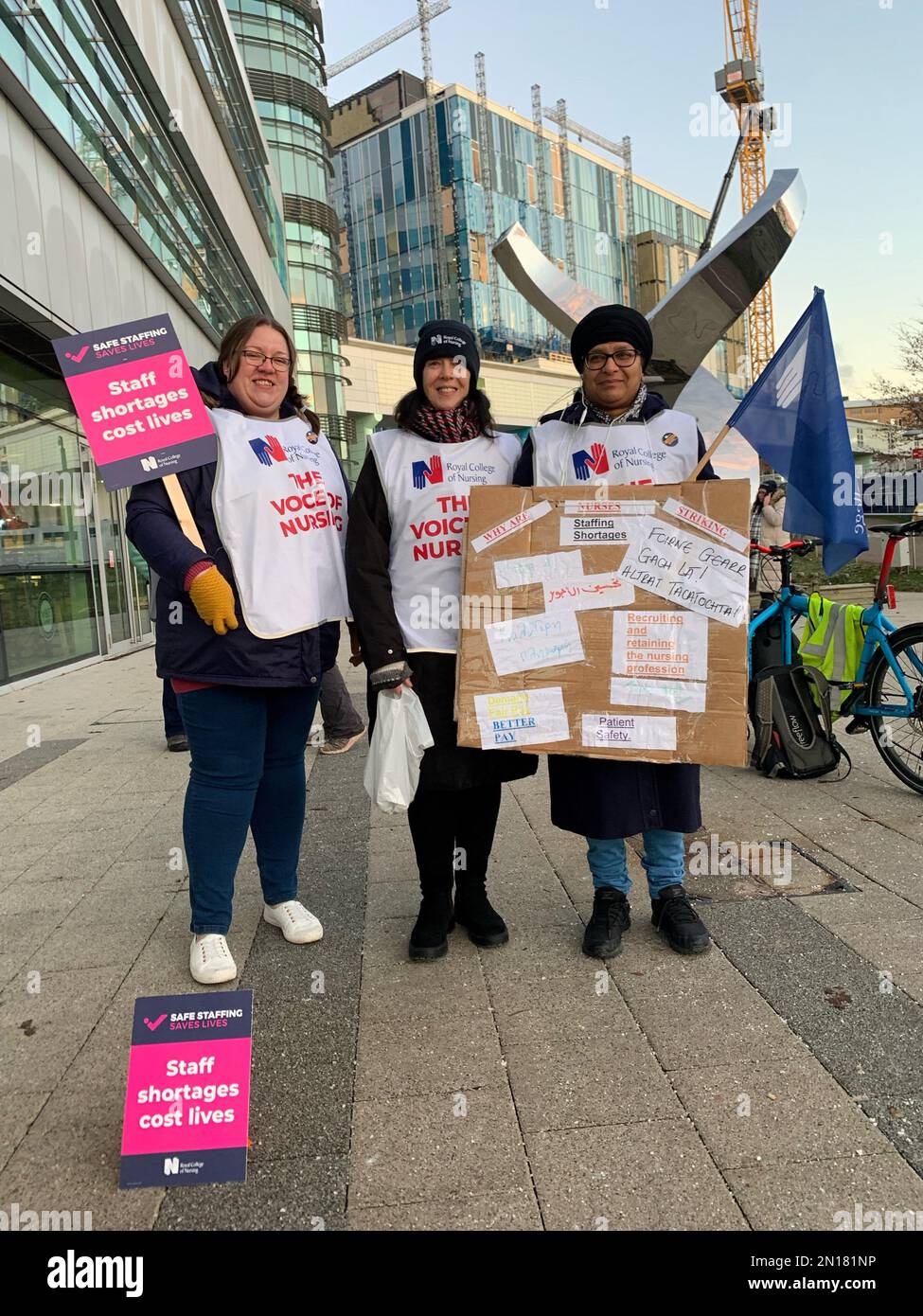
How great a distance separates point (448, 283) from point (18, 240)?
61.7 metres

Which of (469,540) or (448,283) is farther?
(448,283)

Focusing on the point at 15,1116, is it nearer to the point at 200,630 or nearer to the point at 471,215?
the point at 200,630

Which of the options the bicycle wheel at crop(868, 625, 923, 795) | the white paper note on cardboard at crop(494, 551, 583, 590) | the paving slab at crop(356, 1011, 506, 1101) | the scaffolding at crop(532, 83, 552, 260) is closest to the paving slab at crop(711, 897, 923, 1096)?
the paving slab at crop(356, 1011, 506, 1101)

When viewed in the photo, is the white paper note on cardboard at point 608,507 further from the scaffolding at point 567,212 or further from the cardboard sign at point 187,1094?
the scaffolding at point 567,212

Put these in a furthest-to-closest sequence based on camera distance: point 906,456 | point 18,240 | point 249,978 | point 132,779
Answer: point 906,456 → point 18,240 → point 132,779 → point 249,978

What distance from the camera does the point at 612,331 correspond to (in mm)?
2719

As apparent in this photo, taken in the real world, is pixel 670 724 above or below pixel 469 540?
below

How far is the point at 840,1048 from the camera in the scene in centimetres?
225

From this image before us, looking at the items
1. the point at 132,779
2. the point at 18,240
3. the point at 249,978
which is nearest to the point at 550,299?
the point at 18,240

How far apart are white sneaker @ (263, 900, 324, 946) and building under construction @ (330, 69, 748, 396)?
195 ft

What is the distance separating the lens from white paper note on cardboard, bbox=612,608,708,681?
259 cm

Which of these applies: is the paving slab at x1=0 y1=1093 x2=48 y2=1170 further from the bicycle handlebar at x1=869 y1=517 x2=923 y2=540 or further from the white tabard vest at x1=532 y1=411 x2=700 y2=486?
the bicycle handlebar at x1=869 y1=517 x2=923 y2=540

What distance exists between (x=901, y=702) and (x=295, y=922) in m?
3.14
